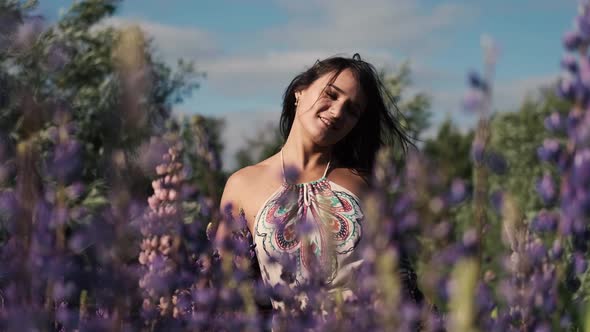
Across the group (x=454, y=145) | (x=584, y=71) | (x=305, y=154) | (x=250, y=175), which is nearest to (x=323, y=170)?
(x=305, y=154)

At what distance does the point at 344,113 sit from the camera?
2727 millimetres

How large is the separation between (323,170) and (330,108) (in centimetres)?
30

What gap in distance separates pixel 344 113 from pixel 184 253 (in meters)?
1.48

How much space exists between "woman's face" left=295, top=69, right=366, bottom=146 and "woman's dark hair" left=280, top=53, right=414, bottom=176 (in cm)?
5

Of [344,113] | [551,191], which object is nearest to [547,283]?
[551,191]

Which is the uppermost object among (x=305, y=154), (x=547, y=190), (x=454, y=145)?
(x=454, y=145)

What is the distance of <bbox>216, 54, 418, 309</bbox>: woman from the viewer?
260 centimetres

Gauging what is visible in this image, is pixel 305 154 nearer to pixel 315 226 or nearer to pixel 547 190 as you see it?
pixel 315 226

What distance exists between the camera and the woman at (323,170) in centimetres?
260

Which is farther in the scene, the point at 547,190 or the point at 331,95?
the point at 331,95

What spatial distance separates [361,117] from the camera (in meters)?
3.20

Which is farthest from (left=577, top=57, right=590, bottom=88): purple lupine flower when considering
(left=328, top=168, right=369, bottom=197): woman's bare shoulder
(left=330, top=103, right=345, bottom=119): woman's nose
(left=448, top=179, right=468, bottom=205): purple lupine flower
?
(left=328, top=168, right=369, bottom=197): woman's bare shoulder

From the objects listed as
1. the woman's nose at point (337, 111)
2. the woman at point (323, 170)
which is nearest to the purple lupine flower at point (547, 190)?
the woman at point (323, 170)

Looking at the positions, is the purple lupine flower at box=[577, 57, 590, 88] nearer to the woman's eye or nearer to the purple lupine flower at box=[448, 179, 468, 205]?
the purple lupine flower at box=[448, 179, 468, 205]
